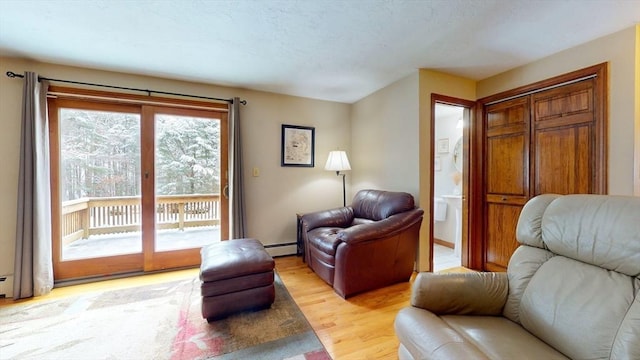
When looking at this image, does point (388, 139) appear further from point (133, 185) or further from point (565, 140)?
point (133, 185)

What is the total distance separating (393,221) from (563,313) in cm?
148

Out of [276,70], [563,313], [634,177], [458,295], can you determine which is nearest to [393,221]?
[458,295]

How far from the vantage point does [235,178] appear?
10.7ft

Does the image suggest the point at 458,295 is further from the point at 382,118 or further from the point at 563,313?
the point at 382,118

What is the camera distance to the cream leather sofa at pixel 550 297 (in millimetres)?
983

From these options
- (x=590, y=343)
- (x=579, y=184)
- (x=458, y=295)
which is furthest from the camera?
(x=579, y=184)

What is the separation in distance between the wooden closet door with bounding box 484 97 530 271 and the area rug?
239cm

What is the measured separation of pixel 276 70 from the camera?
2857 mm

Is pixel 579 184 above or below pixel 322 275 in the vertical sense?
above

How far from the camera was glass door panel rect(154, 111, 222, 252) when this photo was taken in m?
3.12

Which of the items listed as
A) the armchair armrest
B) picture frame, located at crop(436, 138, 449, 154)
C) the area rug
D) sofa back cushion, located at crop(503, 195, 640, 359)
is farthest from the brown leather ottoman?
picture frame, located at crop(436, 138, 449, 154)

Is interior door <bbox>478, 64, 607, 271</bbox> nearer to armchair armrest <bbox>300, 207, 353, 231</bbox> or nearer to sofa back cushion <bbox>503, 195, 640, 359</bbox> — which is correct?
sofa back cushion <bbox>503, 195, 640, 359</bbox>

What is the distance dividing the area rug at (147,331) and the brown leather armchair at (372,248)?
1.71 feet

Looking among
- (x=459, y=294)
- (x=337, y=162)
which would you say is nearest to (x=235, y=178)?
(x=337, y=162)
